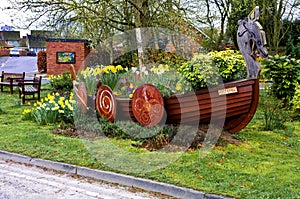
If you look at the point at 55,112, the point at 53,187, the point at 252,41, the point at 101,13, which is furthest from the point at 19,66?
the point at 53,187

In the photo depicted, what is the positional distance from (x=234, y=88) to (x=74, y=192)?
3611 millimetres

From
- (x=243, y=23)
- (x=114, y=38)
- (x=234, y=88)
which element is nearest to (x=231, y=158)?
(x=234, y=88)

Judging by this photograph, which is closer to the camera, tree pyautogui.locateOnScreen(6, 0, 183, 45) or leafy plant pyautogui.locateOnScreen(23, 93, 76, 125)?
leafy plant pyautogui.locateOnScreen(23, 93, 76, 125)

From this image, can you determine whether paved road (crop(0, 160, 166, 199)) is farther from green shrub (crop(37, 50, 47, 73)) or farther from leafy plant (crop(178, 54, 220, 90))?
green shrub (crop(37, 50, 47, 73))

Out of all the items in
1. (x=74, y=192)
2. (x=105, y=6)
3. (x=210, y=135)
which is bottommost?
(x=74, y=192)

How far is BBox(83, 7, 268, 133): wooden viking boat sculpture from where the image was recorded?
682cm

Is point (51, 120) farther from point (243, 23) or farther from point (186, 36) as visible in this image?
point (186, 36)

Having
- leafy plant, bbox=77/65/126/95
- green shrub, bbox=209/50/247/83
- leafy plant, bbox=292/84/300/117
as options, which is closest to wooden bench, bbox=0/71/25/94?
leafy plant, bbox=77/65/126/95

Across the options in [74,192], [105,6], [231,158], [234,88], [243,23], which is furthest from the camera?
[105,6]

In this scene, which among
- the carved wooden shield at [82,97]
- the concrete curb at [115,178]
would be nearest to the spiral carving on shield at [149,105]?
the concrete curb at [115,178]

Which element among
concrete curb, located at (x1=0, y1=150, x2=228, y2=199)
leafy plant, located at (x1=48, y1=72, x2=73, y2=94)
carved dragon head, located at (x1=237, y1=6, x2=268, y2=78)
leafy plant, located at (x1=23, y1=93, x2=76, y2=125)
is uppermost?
carved dragon head, located at (x1=237, y1=6, x2=268, y2=78)

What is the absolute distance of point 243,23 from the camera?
24.1 feet

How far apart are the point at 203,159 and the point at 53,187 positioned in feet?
8.04

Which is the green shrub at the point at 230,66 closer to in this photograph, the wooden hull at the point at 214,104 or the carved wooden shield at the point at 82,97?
the wooden hull at the point at 214,104
